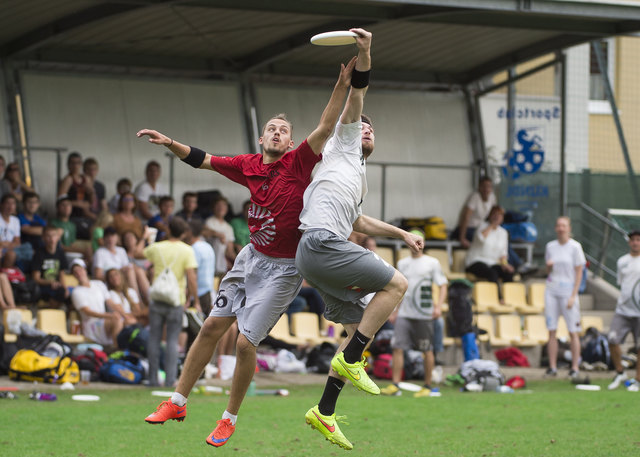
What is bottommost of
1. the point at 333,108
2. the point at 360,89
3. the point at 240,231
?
the point at 240,231

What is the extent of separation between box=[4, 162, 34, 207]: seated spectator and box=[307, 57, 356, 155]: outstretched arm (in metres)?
10.9

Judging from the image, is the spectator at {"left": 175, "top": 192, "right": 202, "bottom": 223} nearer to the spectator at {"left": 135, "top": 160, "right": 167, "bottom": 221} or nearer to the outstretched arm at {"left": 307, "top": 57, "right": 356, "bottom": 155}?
the spectator at {"left": 135, "top": 160, "right": 167, "bottom": 221}

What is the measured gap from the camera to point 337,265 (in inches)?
270

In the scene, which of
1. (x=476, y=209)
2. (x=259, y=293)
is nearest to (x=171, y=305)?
(x=259, y=293)

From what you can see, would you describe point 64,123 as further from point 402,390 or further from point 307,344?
point 402,390

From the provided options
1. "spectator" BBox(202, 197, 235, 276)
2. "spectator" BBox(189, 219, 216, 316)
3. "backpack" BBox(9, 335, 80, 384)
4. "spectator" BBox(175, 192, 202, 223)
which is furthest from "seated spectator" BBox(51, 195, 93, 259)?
"backpack" BBox(9, 335, 80, 384)

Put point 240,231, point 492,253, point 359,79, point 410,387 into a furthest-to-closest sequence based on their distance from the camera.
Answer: point 492,253, point 240,231, point 410,387, point 359,79

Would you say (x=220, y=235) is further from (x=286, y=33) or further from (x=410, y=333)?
(x=410, y=333)

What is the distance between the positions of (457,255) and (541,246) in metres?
2.33

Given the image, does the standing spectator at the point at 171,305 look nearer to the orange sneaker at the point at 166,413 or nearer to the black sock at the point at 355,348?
the orange sneaker at the point at 166,413

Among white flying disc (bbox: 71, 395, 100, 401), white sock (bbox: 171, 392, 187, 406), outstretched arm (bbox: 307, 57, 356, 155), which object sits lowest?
white flying disc (bbox: 71, 395, 100, 401)

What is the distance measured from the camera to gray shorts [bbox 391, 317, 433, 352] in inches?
558

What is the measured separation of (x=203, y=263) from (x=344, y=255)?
7691 mm

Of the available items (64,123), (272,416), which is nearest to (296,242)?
(272,416)
